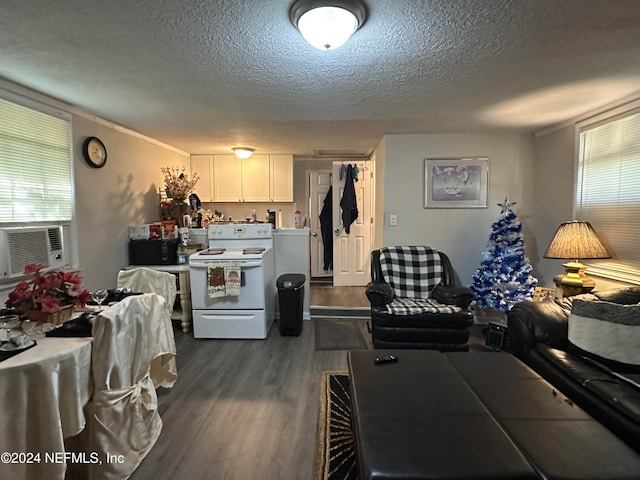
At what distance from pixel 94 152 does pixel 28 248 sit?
1129mm

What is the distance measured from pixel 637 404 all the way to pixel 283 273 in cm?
323

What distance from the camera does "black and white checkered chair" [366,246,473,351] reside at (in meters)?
2.90

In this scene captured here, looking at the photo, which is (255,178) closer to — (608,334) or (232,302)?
(232,302)

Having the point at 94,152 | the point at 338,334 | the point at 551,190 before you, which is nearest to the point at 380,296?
the point at 338,334

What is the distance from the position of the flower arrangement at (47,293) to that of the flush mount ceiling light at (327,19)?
1727 mm

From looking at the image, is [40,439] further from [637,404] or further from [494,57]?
[494,57]

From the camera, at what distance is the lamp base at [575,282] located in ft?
9.14

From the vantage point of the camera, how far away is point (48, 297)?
5.38 ft

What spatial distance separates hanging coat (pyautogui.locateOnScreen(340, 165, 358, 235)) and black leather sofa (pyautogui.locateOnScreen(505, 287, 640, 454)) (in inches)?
122

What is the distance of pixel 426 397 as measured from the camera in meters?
1.57

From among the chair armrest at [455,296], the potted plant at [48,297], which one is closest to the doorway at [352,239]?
the chair armrest at [455,296]

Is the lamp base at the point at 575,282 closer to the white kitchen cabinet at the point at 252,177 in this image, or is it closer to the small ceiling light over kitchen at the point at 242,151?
the white kitchen cabinet at the point at 252,177

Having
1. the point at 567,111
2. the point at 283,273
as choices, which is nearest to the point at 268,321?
the point at 283,273

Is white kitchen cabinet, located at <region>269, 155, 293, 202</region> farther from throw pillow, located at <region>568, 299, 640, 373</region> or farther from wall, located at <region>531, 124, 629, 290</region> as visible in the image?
throw pillow, located at <region>568, 299, 640, 373</region>
